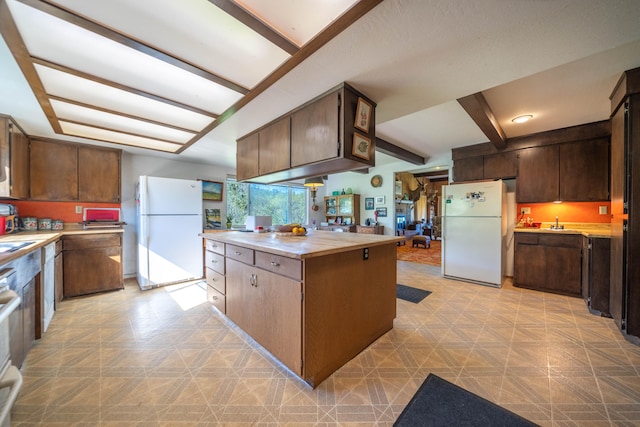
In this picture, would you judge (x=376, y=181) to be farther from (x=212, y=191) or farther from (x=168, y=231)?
(x=168, y=231)

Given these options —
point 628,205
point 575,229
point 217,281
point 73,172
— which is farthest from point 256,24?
point 575,229

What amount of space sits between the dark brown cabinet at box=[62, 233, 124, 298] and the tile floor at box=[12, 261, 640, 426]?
591 millimetres

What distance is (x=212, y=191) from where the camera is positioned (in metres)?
4.73

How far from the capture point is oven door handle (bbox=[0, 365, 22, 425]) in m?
0.91

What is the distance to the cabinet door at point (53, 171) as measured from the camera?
308cm

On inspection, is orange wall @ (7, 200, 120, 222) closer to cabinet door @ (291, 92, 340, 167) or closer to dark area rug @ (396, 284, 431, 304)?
cabinet door @ (291, 92, 340, 167)

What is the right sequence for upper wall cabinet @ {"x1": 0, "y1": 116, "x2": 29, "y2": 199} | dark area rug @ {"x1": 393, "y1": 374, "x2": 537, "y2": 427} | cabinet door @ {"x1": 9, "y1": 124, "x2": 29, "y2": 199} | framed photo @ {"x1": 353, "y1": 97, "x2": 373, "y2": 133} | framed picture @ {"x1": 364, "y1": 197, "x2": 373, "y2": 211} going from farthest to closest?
framed picture @ {"x1": 364, "y1": 197, "x2": 373, "y2": 211}, cabinet door @ {"x1": 9, "y1": 124, "x2": 29, "y2": 199}, upper wall cabinet @ {"x1": 0, "y1": 116, "x2": 29, "y2": 199}, framed photo @ {"x1": 353, "y1": 97, "x2": 373, "y2": 133}, dark area rug @ {"x1": 393, "y1": 374, "x2": 537, "y2": 427}

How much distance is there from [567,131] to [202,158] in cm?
570

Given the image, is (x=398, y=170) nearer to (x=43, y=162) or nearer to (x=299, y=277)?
(x=299, y=277)

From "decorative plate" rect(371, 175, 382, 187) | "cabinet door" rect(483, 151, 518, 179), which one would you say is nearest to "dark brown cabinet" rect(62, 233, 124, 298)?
"decorative plate" rect(371, 175, 382, 187)

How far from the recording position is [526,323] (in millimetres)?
2354

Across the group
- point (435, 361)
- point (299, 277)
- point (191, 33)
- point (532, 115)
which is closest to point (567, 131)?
point (532, 115)

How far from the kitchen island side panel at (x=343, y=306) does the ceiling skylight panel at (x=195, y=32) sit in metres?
1.41

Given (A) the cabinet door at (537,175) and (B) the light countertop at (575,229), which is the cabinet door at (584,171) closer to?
(A) the cabinet door at (537,175)
